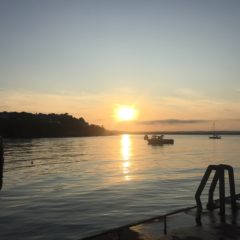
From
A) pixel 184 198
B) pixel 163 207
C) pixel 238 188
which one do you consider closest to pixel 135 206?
pixel 163 207

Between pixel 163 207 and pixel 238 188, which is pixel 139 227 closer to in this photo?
pixel 163 207

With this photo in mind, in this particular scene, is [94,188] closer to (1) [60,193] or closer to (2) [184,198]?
(1) [60,193]

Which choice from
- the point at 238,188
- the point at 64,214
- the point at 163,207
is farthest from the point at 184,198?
the point at 64,214

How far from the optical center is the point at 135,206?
28938 mm

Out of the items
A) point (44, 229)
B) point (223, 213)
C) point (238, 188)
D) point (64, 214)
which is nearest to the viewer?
point (223, 213)

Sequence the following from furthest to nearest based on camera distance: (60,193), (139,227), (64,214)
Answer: (60,193), (64,214), (139,227)

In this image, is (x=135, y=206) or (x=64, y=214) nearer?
(x=64, y=214)

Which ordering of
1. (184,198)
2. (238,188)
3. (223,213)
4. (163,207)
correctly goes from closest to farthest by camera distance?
(223,213) → (163,207) → (184,198) → (238,188)

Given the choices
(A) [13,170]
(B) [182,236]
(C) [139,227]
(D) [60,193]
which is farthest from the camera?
(A) [13,170]

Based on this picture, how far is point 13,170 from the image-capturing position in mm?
58250

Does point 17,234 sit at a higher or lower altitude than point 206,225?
lower

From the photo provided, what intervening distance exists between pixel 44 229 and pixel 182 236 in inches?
380

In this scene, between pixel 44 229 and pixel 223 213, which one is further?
pixel 44 229

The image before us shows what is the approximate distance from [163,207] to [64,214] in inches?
314
